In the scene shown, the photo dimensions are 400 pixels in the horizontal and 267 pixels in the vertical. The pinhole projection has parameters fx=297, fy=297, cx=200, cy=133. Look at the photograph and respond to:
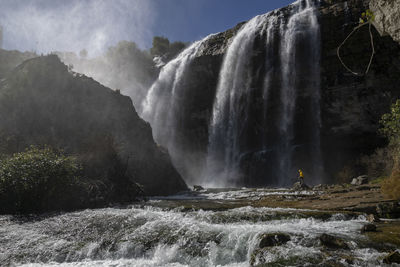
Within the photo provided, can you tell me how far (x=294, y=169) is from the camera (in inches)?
1265

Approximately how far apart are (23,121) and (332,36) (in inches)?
1188

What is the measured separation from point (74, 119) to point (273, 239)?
18573 millimetres

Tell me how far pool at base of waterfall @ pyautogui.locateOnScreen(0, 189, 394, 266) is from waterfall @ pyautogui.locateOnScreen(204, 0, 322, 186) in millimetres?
23418

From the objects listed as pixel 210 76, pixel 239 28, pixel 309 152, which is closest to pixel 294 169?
pixel 309 152

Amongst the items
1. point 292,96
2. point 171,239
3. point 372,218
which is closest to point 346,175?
point 292,96

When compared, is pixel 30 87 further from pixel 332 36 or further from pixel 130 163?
pixel 332 36

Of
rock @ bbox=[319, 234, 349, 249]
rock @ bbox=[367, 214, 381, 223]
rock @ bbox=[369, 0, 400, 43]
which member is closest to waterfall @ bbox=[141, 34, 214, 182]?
rock @ bbox=[367, 214, 381, 223]

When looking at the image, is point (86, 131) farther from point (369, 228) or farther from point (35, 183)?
point (369, 228)

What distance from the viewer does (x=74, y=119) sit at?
21.7 meters

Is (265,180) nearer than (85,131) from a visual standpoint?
No

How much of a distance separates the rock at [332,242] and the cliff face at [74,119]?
15.8m

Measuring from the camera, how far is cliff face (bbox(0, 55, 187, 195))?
20.2 m

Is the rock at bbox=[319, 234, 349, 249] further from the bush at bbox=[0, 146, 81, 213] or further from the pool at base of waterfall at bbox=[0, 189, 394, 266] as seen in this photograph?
the bush at bbox=[0, 146, 81, 213]

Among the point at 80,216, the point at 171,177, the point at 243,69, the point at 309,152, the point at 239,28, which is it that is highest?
the point at 239,28
